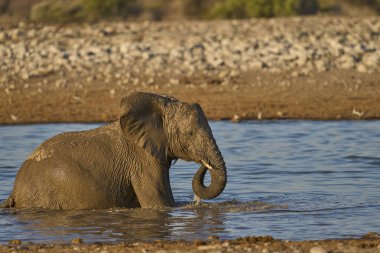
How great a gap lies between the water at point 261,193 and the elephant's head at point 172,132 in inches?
20.8

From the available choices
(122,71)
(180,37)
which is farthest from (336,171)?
(180,37)

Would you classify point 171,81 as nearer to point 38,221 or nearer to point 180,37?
point 180,37

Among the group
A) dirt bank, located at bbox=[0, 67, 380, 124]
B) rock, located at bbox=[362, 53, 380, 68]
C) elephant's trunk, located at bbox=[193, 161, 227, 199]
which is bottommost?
elephant's trunk, located at bbox=[193, 161, 227, 199]

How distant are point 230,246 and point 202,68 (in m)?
12.9

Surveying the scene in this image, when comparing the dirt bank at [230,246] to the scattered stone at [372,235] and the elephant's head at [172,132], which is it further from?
the elephant's head at [172,132]

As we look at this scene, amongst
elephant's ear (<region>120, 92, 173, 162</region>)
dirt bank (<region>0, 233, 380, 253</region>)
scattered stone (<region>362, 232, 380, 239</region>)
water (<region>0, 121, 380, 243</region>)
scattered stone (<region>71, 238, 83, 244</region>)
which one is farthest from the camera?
elephant's ear (<region>120, 92, 173, 162</region>)

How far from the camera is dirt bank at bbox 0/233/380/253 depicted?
341 inches

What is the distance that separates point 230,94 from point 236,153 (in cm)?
399

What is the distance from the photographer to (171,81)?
20484 mm

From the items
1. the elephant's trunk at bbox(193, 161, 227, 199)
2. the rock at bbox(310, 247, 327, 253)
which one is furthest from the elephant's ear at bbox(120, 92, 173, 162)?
the rock at bbox(310, 247, 327, 253)

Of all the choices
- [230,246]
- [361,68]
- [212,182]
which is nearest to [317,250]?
[230,246]

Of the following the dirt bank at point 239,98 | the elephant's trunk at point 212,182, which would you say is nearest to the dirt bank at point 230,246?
the elephant's trunk at point 212,182

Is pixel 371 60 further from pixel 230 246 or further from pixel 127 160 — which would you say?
pixel 230 246

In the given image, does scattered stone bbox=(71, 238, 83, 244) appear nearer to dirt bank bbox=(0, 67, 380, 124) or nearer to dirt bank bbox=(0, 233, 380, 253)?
dirt bank bbox=(0, 233, 380, 253)
